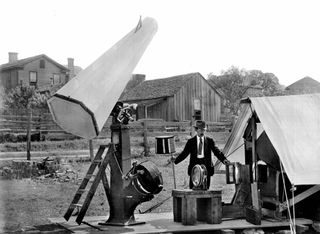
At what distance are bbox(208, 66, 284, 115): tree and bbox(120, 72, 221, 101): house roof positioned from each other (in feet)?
44.0

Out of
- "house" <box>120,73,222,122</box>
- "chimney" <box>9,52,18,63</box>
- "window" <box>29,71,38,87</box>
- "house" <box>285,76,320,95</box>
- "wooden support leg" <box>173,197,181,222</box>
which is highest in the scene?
"chimney" <box>9,52,18,63</box>

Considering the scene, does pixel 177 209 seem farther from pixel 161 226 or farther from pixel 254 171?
pixel 254 171

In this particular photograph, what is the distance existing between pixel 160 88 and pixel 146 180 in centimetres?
3750

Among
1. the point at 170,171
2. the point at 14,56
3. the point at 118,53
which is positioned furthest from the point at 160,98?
the point at 118,53

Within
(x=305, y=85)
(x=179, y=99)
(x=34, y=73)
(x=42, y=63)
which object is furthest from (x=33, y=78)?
(x=305, y=85)

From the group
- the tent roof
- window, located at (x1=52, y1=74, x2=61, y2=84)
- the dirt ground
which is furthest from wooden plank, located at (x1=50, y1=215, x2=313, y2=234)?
window, located at (x1=52, y1=74, x2=61, y2=84)

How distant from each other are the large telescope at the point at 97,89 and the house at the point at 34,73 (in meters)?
41.7

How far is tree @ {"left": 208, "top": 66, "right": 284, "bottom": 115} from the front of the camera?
60312 millimetres

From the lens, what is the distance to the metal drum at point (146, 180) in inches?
324

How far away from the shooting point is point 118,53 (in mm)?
8461

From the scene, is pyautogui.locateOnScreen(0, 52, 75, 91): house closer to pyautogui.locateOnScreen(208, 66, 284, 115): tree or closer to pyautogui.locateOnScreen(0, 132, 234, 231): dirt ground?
pyautogui.locateOnScreen(208, 66, 284, 115): tree

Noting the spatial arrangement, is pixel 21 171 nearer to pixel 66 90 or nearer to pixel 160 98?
pixel 66 90

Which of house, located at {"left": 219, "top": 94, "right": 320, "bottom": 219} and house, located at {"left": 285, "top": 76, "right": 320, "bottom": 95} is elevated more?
house, located at {"left": 285, "top": 76, "right": 320, "bottom": 95}

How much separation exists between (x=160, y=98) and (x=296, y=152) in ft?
117
